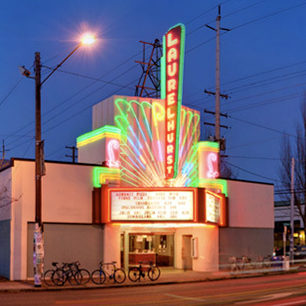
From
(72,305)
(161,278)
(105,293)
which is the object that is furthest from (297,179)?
(72,305)

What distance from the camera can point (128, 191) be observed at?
26047mm

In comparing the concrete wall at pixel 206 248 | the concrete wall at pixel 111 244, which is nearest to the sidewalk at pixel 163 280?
the concrete wall at pixel 206 248

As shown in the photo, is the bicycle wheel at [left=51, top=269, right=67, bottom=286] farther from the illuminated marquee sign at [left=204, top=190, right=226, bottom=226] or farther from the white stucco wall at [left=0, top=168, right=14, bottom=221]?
the illuminated marquee sign at [left=204, top=190, right=226, bottom=226]

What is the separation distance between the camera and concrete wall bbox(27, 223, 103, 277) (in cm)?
2469

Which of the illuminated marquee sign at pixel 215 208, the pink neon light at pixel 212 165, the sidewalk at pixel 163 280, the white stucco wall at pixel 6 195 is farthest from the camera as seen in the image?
the pink neon light at pixel 212 165

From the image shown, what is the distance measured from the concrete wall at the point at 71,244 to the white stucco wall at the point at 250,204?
9.19 m

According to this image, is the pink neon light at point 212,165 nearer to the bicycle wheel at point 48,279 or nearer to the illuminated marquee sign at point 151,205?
the illuminated marquee sign at point 151,205

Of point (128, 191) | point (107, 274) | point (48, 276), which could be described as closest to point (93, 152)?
point (128, 191)

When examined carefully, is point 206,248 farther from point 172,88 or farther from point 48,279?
point 48,279

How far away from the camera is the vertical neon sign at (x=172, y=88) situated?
2561 cm

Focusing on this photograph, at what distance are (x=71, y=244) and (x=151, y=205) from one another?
172 inches

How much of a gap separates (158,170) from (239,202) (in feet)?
21.7

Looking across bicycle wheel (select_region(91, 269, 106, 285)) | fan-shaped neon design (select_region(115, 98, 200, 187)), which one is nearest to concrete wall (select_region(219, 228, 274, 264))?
fan-shaped neon design (select_region(115, 98, 200, 187))

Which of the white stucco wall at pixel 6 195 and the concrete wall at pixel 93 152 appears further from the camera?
the concrete wall at pixel 93 152
